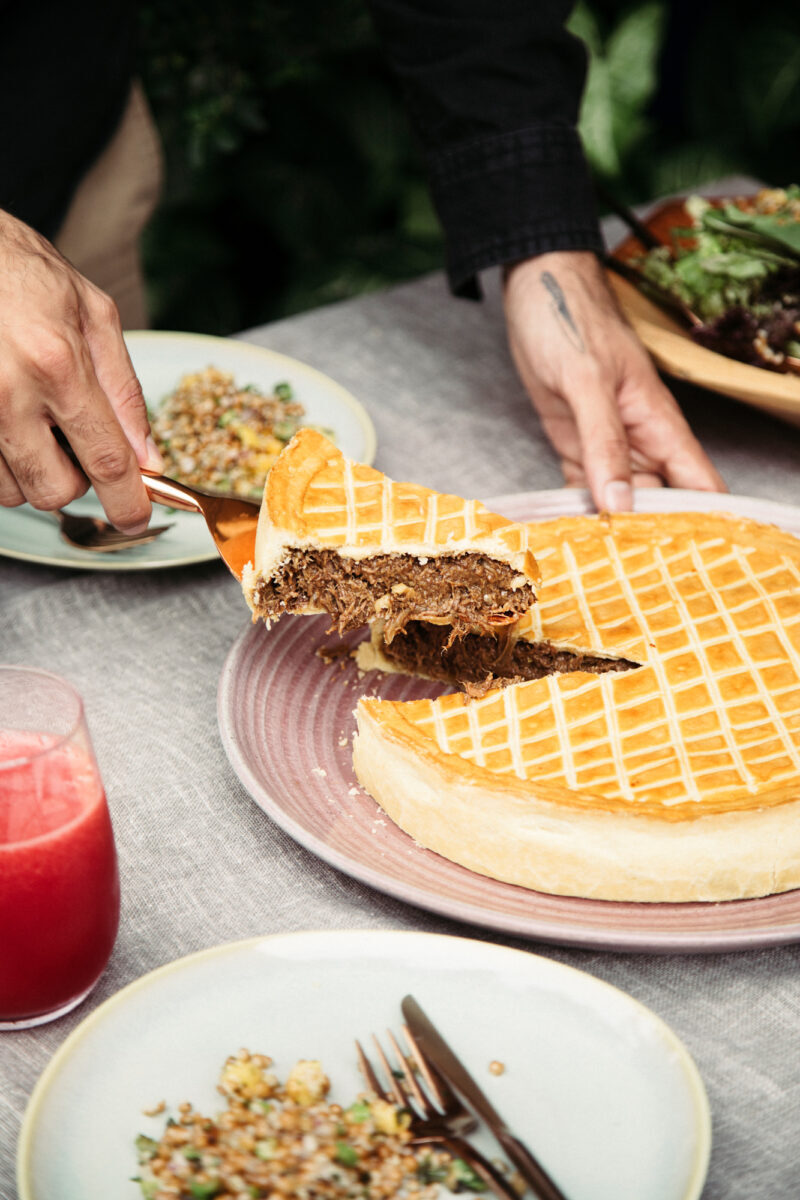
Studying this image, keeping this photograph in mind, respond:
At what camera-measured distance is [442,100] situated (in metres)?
3.35

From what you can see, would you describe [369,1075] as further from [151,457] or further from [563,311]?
[563,311]

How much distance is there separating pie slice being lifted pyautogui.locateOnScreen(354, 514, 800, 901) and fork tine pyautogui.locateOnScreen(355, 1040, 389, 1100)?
504mm

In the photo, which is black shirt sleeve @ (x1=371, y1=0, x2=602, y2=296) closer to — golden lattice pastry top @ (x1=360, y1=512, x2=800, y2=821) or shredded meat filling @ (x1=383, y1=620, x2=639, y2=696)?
golden lattice pastry top @ (x1=360, y1=512, x2=800, y2=821)

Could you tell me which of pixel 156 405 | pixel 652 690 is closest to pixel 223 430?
pixel 156 405

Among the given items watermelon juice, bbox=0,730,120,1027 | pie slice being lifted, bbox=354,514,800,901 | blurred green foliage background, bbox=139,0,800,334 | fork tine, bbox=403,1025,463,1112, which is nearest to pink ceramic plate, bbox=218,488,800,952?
pie slice being lifted, bbox=354,514,800,901

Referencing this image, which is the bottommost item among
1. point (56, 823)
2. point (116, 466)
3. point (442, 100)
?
point (56, 823)

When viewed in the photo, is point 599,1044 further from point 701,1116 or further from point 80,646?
point 80,646

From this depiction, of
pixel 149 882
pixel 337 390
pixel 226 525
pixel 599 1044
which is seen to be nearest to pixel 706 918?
pixel 599 1044

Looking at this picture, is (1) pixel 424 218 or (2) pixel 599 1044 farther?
(1) pixel 424 218

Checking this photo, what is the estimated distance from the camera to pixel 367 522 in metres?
2.46

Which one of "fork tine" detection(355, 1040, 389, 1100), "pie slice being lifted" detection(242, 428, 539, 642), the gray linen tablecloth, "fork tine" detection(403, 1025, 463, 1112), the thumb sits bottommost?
the gray linen tablecloth

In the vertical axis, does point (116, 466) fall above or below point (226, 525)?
above

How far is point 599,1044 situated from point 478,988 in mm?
184

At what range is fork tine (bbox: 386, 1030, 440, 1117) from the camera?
145cm
